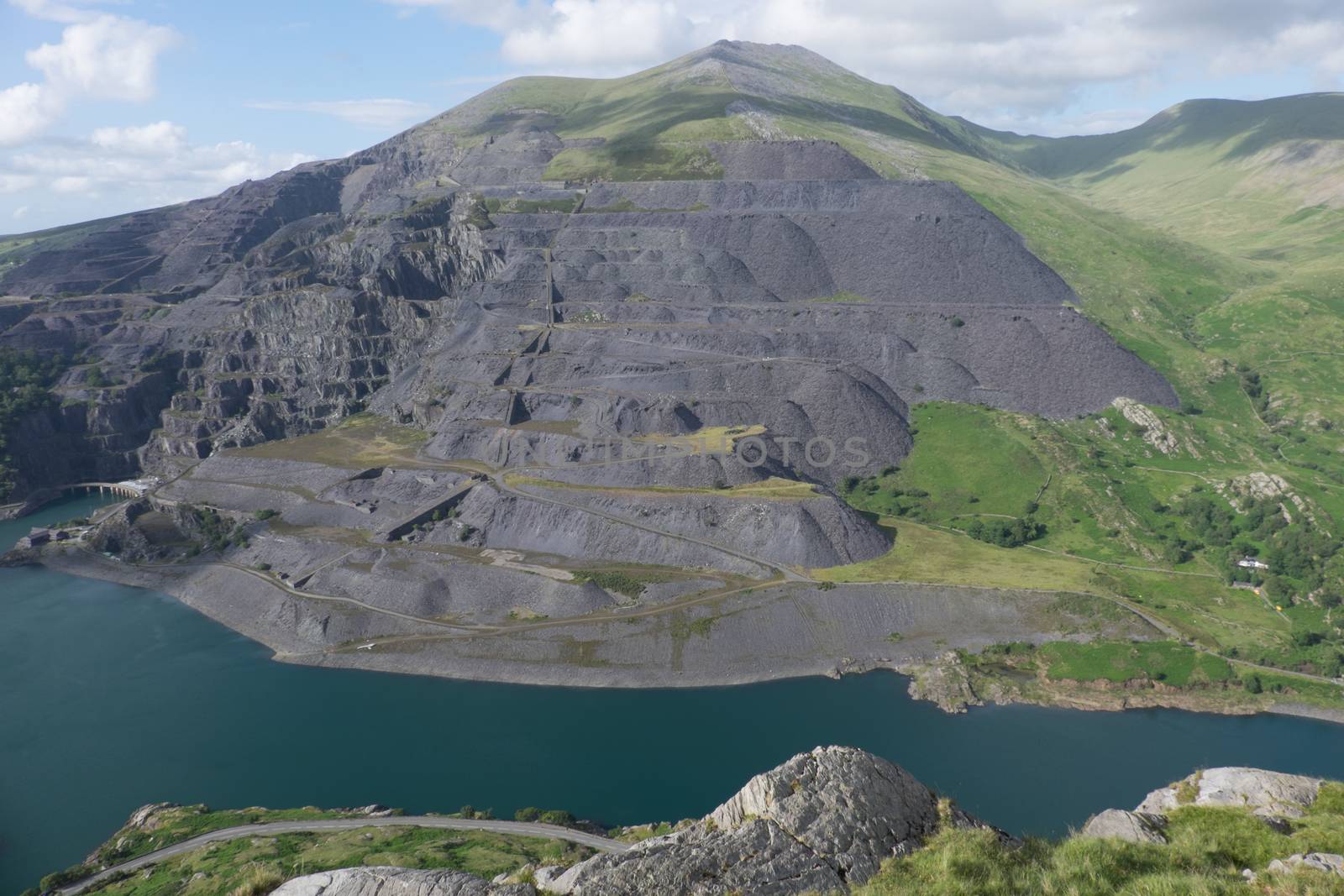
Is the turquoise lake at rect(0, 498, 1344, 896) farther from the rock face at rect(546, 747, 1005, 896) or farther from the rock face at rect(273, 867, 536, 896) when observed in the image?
the rock face at rect(546, 747, 1005, 896)

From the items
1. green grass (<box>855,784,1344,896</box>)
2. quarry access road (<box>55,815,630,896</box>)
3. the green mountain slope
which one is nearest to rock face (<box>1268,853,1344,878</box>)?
green grass (<box>855,784,1344,896</box>)

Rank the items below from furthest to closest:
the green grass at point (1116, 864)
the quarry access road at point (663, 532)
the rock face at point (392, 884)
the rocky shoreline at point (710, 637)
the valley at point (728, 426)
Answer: the quarry access road at point (663, 532) < the valley at point (728, 426) < the rocky shoreline at point (710, 637) < the rock face at point (392, 884) < the green grass at point (1116, 864)

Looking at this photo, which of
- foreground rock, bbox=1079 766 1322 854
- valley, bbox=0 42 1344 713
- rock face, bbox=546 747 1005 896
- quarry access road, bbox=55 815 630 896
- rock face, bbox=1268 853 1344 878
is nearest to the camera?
rock face, bbox=1268 853 1344 878

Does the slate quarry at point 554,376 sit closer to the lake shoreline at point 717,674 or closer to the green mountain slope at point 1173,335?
the lake shoreline at point 717,674

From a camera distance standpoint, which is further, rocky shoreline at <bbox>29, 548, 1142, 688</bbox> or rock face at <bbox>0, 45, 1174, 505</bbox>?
rock face at <bbox>0, 45, 1174, 505</bbox>

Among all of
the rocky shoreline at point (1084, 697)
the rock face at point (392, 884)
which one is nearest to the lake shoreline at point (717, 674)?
the rocky shoreline at point (1084, 697)

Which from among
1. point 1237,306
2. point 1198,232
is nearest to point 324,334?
point 1237,306

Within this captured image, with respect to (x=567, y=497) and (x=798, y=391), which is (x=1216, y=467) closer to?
(x=798, y=391)
